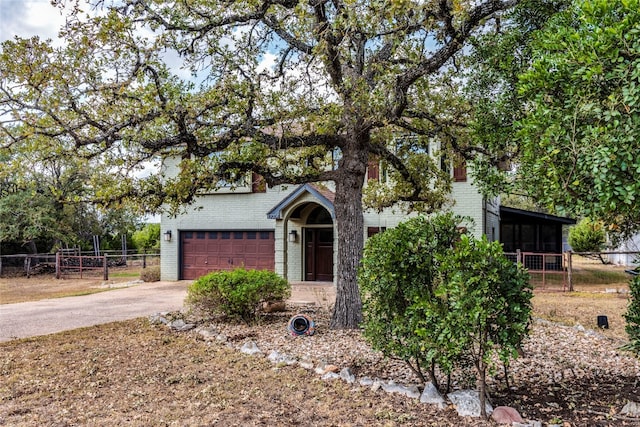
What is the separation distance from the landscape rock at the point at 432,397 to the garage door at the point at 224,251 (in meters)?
12.6

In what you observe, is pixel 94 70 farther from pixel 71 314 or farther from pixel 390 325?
pixel 71 314

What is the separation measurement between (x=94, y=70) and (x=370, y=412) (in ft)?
18.4

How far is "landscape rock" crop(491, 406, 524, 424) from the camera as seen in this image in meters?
3.56

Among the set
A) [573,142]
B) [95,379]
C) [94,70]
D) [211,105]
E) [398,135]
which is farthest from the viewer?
[398,135]

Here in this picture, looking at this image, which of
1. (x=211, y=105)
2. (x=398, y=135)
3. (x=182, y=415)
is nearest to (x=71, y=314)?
(x=211, y=105)

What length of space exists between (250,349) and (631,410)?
4.29m

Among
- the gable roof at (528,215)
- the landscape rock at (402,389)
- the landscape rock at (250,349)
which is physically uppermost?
the gable roof at (528,215)

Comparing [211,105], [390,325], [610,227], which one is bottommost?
[390,325]

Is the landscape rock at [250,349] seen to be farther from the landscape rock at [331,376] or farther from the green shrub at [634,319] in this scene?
the green shrub at [634,319]

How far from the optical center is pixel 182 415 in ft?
13.0

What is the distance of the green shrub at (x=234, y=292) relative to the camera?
307 inches

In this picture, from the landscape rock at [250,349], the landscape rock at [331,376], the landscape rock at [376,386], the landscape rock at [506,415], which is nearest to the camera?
the landscape rock at [506,415]

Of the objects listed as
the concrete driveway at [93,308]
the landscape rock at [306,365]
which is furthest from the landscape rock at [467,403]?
the concrete driveway at [93,308]

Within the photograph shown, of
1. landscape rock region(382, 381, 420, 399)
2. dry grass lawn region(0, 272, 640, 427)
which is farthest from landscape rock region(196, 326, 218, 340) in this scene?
landscape rock region(382, 381, 420, 399)
